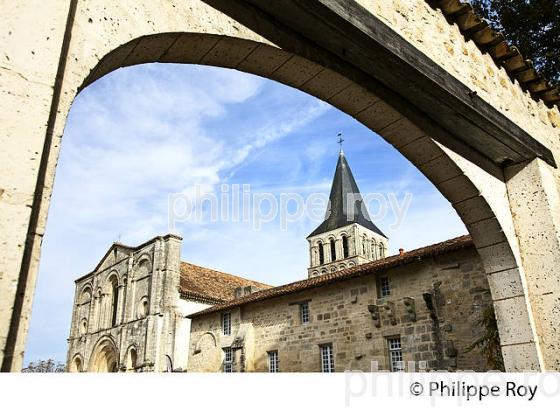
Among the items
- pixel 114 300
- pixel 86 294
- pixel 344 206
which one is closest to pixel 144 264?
pixel 114 300

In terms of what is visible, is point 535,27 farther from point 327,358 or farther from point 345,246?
point 345,246

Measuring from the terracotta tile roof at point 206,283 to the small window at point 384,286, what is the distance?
1144cm

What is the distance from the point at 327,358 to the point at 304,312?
1.72 meters

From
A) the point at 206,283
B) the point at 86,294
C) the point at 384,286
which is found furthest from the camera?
the point at 86,294

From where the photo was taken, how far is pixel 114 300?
1025 inches

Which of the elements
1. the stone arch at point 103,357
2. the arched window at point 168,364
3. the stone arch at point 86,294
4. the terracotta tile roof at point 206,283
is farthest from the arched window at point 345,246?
the arched window at point 168,364

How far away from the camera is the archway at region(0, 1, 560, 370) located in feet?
5.57

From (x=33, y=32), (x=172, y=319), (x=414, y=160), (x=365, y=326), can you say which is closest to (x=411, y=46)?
(x=414, y=160)

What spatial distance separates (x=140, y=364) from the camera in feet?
68.1

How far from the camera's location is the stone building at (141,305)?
69.1ft

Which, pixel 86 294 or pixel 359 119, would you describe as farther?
pixel 86 294

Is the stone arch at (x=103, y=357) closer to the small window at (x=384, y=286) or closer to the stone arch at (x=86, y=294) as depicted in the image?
the stone arch at (x=86, y=294)
